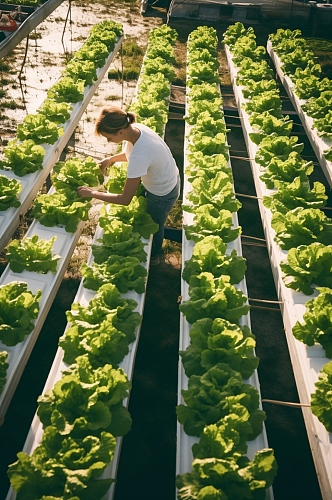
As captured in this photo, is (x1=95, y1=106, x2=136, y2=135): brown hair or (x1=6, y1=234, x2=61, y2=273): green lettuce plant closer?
(x1=95, y1=106, x2=136, y2=135): brown hair

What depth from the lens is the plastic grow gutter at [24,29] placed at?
20.1 feet

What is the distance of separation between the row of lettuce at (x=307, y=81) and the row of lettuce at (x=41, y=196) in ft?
11.6

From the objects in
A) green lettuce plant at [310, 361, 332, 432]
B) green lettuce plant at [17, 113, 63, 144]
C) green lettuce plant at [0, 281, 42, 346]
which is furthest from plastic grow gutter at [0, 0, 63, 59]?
green lettuce plant at [310, 361, 332, 432]

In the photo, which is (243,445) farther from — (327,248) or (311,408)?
(327,248)

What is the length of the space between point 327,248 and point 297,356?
1088mm

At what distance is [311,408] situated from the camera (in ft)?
10.2

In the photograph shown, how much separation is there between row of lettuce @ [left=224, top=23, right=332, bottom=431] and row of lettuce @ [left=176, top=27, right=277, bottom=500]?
1.60ft

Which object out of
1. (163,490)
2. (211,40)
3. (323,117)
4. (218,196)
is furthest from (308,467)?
(211,40)

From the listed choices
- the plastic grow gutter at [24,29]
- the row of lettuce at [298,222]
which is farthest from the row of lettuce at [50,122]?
the row of lettuce at [298,222]

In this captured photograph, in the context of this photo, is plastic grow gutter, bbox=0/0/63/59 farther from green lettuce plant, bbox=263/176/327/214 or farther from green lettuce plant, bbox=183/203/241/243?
green lettuce plant, bbox=263/176/327/214

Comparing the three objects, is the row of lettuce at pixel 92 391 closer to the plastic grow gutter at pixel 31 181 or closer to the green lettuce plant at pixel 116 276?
the green lettuce plant at pixel 116 276

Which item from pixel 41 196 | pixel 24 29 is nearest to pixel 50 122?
pixel 41 196

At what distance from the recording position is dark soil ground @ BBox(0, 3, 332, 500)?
11.7 ft

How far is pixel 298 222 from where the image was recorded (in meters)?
4.38
